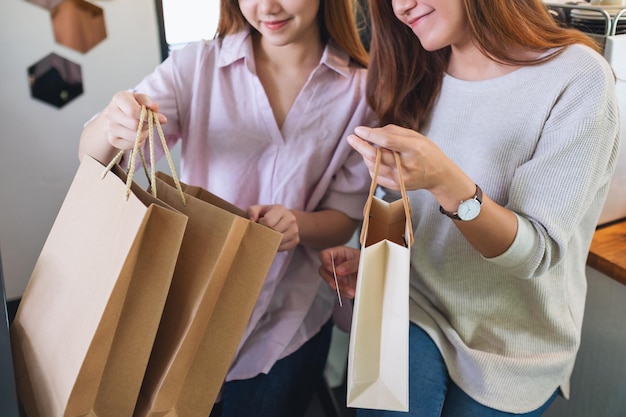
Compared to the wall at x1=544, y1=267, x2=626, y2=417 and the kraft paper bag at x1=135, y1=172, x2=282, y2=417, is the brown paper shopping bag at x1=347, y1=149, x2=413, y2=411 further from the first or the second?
the wall at x1=544, y1=267, x2=626, y2=417

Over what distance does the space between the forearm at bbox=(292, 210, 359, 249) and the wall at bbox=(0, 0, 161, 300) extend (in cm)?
102

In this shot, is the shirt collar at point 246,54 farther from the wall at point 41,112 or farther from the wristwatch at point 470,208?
the wall at point 41,112

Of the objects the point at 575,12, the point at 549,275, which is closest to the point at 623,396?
the point at 549,275

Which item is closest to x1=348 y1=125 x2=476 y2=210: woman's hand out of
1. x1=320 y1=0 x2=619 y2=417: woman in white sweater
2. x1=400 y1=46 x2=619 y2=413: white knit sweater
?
x1=320 y1=0 x2=619 y2=417: woman in white sweater

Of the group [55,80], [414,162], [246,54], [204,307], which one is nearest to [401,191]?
[414,162]

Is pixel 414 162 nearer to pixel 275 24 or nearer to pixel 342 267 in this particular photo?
pixel 342 267

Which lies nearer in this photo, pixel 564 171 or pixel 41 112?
pixel 564 171

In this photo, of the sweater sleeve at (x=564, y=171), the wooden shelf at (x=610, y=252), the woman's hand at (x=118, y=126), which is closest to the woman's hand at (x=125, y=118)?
the woman's hand at (x=118, y=126)

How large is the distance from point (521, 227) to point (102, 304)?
0.55 metres

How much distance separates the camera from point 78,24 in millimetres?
1701

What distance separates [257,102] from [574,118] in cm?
54

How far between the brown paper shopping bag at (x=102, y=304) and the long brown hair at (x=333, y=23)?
470 mm

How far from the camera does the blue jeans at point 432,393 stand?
0.93 meters

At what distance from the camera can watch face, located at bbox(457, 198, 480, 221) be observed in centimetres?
76
